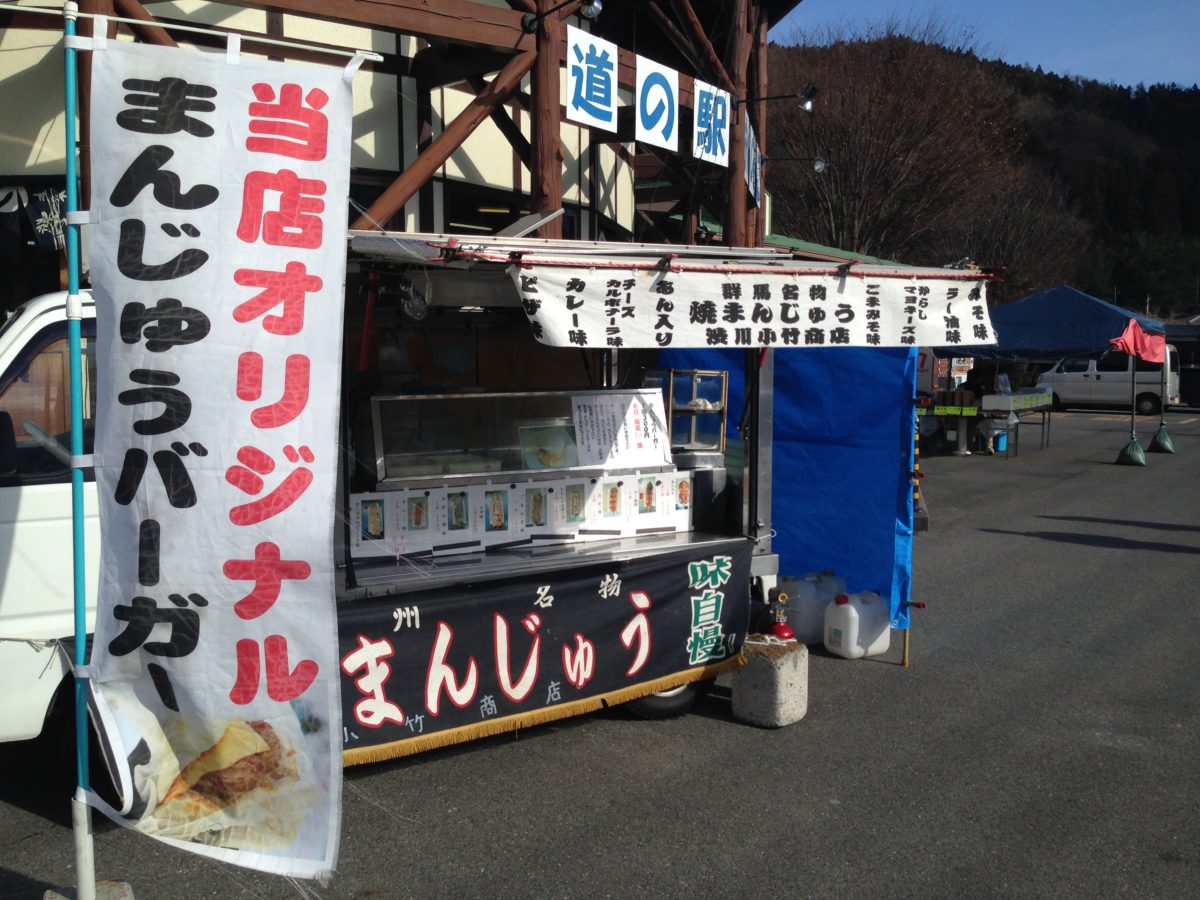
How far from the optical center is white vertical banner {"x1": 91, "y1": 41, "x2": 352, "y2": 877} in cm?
297

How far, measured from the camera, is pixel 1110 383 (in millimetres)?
31156

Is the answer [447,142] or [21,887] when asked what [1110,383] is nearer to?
[447,142]

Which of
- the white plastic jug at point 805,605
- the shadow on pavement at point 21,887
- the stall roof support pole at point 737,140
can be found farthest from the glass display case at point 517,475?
the stall roof support pole at point 737,140

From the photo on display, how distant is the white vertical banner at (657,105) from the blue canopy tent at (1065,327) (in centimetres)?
791

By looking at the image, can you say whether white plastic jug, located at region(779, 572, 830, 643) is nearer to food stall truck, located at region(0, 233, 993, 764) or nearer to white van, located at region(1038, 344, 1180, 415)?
food stall truck, located at region(0, 233, 993, 764)

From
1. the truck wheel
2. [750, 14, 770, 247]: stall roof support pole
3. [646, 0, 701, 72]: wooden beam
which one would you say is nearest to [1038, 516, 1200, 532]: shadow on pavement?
[750, 14, 770, 247]: stall roof support pole

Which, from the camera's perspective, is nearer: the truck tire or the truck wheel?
the truck wheel

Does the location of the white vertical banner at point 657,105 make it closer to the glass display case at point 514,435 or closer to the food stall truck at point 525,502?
the food stall truck at point 525,502

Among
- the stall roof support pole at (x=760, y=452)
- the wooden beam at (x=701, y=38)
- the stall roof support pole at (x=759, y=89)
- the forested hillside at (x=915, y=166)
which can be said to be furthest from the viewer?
the forested hillside at (x=915, y=166)

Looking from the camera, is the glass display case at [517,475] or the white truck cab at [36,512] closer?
the white truck cab at [36,512]

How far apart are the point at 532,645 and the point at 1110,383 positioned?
31.2m

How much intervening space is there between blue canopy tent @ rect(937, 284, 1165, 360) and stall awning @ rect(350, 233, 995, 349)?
439 inches

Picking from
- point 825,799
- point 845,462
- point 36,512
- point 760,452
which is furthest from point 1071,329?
point 36,512

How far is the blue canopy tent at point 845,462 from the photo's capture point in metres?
6.56
